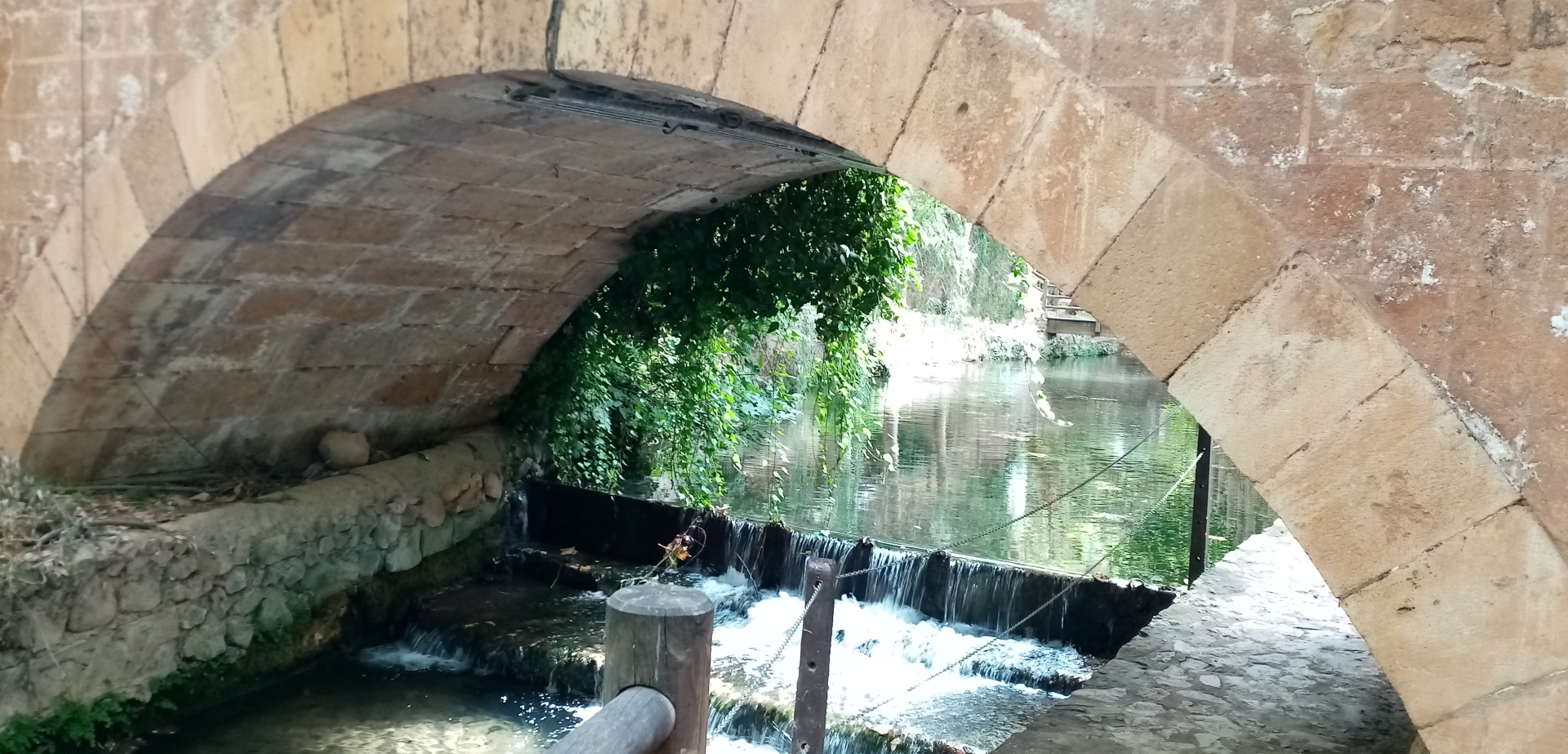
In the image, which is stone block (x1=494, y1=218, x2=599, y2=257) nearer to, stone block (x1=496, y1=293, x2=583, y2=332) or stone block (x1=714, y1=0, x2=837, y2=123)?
stone block (x1=496, y1=293, x2=583, y2=332)

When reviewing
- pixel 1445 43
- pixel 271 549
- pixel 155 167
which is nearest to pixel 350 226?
pixel 155 167

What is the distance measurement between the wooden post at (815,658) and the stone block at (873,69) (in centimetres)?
137

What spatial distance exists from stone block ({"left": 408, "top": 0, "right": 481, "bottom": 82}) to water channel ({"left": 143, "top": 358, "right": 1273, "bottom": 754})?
2693mm

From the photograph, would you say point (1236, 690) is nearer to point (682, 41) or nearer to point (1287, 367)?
point (1287, 367)

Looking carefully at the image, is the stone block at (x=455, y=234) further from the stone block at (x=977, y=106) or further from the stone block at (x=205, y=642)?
the stone block at (x=977, y=106)

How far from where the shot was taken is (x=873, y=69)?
2221 millimetres

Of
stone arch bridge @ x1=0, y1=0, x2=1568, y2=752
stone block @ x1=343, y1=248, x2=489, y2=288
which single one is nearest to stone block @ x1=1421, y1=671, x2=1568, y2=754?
stone arch bridge @ x1=0, y1=0, x2=1568, y2=752

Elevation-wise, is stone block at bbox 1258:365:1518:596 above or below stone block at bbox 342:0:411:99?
below

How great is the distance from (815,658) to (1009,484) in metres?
6.18

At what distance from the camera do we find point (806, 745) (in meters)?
3.22

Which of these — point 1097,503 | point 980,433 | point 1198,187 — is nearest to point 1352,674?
point 1198,187

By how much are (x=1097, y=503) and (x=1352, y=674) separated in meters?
5.47

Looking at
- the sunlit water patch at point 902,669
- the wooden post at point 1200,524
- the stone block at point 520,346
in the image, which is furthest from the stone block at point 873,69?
the stone block at point 520,346

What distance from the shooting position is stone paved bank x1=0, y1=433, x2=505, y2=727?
3.93 m
